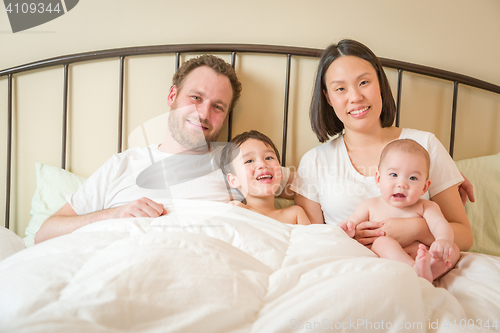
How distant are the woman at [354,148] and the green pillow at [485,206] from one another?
24cm

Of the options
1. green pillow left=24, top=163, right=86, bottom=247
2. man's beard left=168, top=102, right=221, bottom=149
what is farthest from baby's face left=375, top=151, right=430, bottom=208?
green pillow left=24, top=163, right=86, bottom=247

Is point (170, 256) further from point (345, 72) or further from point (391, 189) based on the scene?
point (345, 72)

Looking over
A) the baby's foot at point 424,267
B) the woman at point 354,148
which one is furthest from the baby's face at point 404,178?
the baby's foot at point 424,267

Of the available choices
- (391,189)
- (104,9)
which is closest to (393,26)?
(391,189)

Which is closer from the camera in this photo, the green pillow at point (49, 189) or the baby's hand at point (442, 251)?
the baby's hand at point (442, 251)

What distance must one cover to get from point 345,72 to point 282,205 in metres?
0.61

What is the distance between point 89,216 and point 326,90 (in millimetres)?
1055

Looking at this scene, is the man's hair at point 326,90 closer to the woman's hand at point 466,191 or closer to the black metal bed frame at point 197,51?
the black metal bed frame at point 197,51

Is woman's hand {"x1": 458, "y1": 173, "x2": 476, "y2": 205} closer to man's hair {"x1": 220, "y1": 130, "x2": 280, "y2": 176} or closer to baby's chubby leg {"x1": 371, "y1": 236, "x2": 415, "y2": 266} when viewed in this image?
baby's chubby leg {"x1": 371, "y1": 236, "x2": 415, "y2": 266}

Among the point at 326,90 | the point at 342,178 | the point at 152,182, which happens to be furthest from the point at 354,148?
the point at 152,182

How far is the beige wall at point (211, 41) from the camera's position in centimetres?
153

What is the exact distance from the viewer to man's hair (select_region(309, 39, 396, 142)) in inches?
49.2

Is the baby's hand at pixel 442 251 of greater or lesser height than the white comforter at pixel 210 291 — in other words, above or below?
below

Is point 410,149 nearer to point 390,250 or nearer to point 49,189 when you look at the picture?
point 390,250
